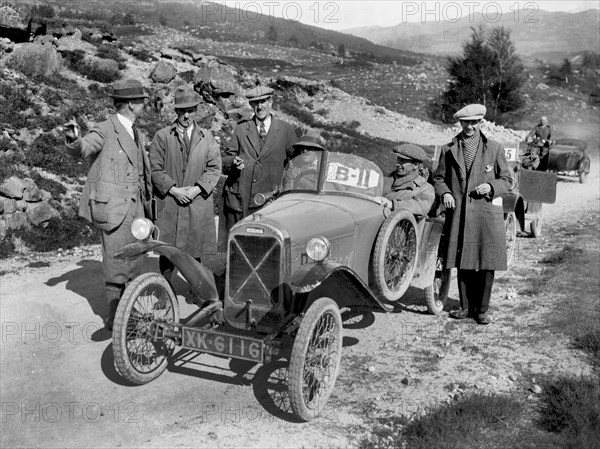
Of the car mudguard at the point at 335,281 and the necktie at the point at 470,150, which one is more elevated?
the necktie at the point at 470,150

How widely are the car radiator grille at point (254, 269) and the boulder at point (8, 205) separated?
19.4 feet

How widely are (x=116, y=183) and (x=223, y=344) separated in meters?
2.03

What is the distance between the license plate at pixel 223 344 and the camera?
177 inches

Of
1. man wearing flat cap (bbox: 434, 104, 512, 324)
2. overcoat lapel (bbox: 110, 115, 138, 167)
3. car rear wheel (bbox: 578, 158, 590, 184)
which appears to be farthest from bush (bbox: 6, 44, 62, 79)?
car rear wheel (bbox: 578, 158, 590, 184)

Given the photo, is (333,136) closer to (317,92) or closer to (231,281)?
(317,92)

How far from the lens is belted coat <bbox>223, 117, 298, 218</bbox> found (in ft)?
22.9

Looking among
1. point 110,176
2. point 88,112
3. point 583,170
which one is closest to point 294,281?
point 110,176

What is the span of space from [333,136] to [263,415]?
1816 cm

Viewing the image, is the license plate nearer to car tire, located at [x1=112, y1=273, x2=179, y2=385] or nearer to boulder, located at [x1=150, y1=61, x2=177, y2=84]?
car tire, located at [x1=112, y1=273, x2=179, y2=385]

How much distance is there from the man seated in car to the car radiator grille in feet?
4.39

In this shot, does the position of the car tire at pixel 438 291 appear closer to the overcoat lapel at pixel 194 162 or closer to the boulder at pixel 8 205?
the overcoat lapel at pixel 194 162

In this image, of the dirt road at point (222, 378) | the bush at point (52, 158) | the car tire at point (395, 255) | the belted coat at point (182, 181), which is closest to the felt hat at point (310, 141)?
the belted coat at point (182, 181)

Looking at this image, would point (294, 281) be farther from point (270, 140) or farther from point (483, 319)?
point (483, 319)

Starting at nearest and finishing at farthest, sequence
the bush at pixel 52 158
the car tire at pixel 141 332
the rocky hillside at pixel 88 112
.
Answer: the car tire at pixel 141 332, the rocky hillside at pixel 88 112, the bush at pixel 52 158
